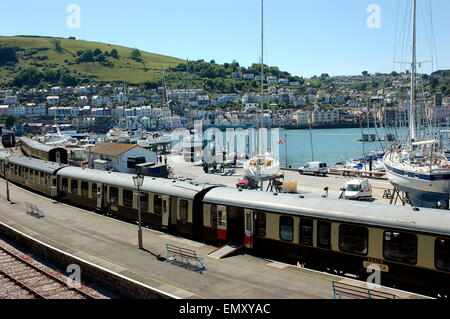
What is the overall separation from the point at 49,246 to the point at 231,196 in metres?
7.76

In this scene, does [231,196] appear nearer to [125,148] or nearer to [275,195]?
[275,195]

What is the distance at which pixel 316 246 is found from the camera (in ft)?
49.2

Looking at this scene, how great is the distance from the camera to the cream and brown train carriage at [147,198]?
19438 millimetres

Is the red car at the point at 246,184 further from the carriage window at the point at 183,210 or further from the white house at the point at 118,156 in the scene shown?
the carriage window at the point at 183,210

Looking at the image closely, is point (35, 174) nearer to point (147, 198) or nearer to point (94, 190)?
point (94, 190)

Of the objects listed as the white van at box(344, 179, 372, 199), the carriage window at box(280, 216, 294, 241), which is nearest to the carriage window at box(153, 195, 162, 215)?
the carriage window at box(280, 216, 294, 241)

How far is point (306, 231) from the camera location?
15328 mm

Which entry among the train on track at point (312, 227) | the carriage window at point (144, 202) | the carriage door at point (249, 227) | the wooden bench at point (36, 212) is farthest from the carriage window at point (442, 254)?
the wooden bench at point (36, 212)

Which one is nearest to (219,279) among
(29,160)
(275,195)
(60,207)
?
(275,195)

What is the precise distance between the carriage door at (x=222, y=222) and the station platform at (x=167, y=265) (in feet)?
2.51

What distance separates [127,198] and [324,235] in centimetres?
1185

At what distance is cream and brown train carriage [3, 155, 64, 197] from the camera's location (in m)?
30.6

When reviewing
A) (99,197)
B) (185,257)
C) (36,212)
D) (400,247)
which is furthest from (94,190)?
(400,247)

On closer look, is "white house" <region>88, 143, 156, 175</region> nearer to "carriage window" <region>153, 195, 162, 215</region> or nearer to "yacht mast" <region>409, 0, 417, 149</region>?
"carriage window" <region>153, 195, 162, 215</region>
